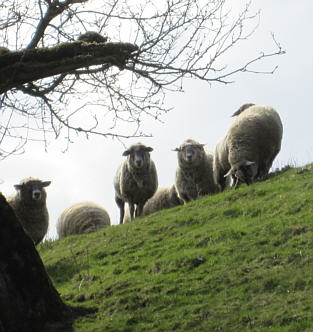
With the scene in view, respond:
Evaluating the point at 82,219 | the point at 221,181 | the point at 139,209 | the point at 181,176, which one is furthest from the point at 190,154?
the point at 82,219

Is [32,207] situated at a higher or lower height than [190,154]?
lower

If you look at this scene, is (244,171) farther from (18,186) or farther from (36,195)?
(18,186)

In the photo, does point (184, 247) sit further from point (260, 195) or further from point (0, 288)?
point (0, 288)

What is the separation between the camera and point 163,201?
66.6ft

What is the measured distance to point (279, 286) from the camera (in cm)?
848

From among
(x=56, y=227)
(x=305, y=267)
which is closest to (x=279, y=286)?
(x=305, y=267)

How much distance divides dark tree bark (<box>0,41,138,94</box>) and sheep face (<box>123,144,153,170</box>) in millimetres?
9063

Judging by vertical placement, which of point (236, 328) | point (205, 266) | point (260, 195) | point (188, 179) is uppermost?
point (188, 179)

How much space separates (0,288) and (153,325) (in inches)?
71.7

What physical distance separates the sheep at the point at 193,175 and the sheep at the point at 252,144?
1733mm

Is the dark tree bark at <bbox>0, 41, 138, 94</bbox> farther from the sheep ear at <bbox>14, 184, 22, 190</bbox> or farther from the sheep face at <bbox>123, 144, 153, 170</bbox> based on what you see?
the sheep face at <bbox>123, 144, 153, 170</bbox>

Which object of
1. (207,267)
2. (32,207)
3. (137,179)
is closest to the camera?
(207,267)

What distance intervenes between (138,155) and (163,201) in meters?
2.66

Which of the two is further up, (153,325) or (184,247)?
(184,247)
